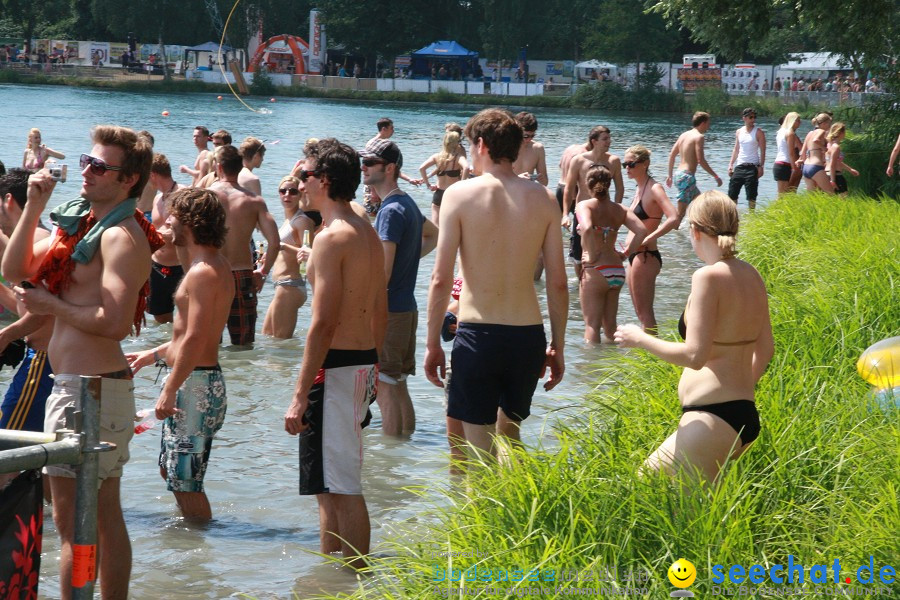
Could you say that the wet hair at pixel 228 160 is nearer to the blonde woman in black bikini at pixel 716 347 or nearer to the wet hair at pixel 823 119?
the blonde woman in black bikini at pixel 716 347

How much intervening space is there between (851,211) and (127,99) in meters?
55.4

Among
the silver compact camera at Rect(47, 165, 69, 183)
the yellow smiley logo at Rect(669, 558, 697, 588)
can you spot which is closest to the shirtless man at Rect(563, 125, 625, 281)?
the silver compact camera at Rect(47, 165, 69, 183)

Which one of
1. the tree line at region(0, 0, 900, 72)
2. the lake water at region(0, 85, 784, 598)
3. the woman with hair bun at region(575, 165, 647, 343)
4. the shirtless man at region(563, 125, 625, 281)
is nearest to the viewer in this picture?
the lake water at region(0, 85, 784, 598)

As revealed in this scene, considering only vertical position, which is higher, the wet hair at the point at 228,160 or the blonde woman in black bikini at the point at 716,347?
the wet hair at the point at 228,160

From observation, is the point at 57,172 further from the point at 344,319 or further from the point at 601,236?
the point at 601,236

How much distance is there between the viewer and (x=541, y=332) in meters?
5.06

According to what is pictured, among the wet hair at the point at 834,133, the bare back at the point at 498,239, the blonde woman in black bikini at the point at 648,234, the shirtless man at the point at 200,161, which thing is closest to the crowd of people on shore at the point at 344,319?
the bare back at the point at 498,239

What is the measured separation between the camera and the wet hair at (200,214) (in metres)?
A: 5.08

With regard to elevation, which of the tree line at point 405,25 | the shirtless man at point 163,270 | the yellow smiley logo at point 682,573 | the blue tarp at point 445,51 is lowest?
the yellow smiley logo at point 682,573

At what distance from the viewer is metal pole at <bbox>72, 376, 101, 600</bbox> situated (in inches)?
114

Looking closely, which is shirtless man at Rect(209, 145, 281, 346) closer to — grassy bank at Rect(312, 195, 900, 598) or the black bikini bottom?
grassy bank at Rect(312, 195, 900, 598)

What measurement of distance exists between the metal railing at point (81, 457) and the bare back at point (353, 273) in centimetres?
180

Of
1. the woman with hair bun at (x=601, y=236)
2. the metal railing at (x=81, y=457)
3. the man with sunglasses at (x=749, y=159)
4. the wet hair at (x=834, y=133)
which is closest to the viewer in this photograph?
the metal railing at (x=81, y=457)

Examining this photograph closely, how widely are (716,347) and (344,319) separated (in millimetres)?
1574
